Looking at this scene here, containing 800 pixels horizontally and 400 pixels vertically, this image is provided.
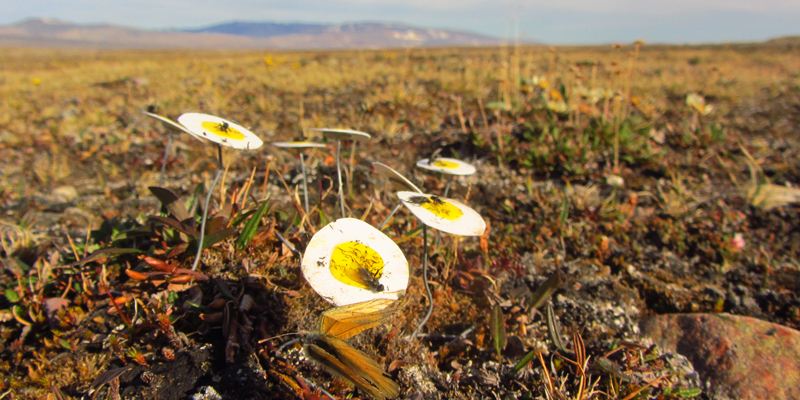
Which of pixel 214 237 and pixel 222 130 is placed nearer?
pixel 222 130

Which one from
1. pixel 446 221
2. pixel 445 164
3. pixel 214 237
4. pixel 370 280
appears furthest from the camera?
pixel 445 164

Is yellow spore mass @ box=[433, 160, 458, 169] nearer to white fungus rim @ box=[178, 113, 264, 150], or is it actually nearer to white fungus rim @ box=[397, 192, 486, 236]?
white fungus rim @ box=[397, 192, 486, 236]

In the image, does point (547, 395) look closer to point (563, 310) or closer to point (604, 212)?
point (563, 310)

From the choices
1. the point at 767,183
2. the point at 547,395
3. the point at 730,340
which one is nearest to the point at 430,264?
the point at 547,395

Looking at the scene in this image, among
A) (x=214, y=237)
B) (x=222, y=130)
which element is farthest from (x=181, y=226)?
(x=222, y=130)

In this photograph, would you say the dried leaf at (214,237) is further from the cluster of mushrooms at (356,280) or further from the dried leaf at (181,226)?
the cluster of mushrooms at (356,280)

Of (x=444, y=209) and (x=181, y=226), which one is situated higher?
(x=444, y=209)

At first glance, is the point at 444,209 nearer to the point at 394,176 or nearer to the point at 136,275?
the point at 394,176
